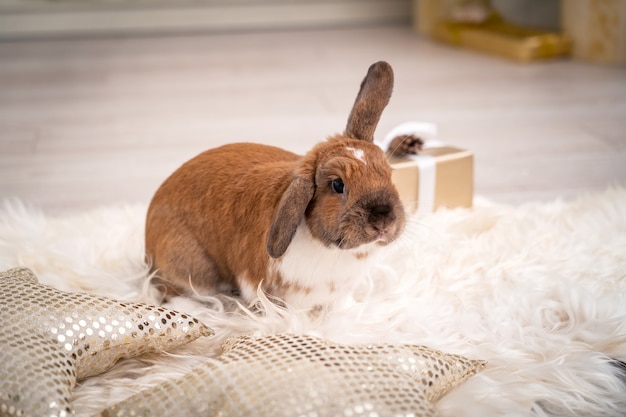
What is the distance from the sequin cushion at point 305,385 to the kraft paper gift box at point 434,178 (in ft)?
1.59

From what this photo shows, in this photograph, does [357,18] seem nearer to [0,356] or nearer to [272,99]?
[272,99]

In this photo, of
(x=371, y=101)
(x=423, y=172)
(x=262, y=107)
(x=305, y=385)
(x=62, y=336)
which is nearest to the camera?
(x=305, y=385)

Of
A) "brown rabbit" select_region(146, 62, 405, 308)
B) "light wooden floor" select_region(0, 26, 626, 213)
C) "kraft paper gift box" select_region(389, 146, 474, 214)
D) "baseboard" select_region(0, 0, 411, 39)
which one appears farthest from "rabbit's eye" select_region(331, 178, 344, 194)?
"baseboard" select_region(0, 0, 411, 39)

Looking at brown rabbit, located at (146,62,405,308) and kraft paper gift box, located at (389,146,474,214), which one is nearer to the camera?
brown rabbit, located at (146,62,405,308)

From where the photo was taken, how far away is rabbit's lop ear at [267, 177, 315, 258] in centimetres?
96

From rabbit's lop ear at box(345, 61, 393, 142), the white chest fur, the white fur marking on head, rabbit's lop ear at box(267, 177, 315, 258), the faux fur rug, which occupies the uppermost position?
rabbit's lop ear at box(345, 61, 393, 142)

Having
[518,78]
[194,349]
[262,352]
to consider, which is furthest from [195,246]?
[518,78]

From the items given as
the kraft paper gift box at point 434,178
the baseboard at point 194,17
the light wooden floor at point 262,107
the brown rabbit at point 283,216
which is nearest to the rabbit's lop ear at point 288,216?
the brown rabbit at point 283,216

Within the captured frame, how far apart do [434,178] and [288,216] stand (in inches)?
20.1

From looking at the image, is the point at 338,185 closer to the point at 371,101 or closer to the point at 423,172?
the point at 371,101

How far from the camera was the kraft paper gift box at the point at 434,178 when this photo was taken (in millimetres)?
1372

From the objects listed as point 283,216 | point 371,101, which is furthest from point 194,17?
point 283,216

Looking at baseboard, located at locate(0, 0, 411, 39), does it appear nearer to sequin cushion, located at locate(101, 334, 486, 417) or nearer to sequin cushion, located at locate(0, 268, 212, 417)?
sequin cushion, located at locate(0, 268, 212, 417)

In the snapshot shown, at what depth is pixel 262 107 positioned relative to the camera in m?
2.42
